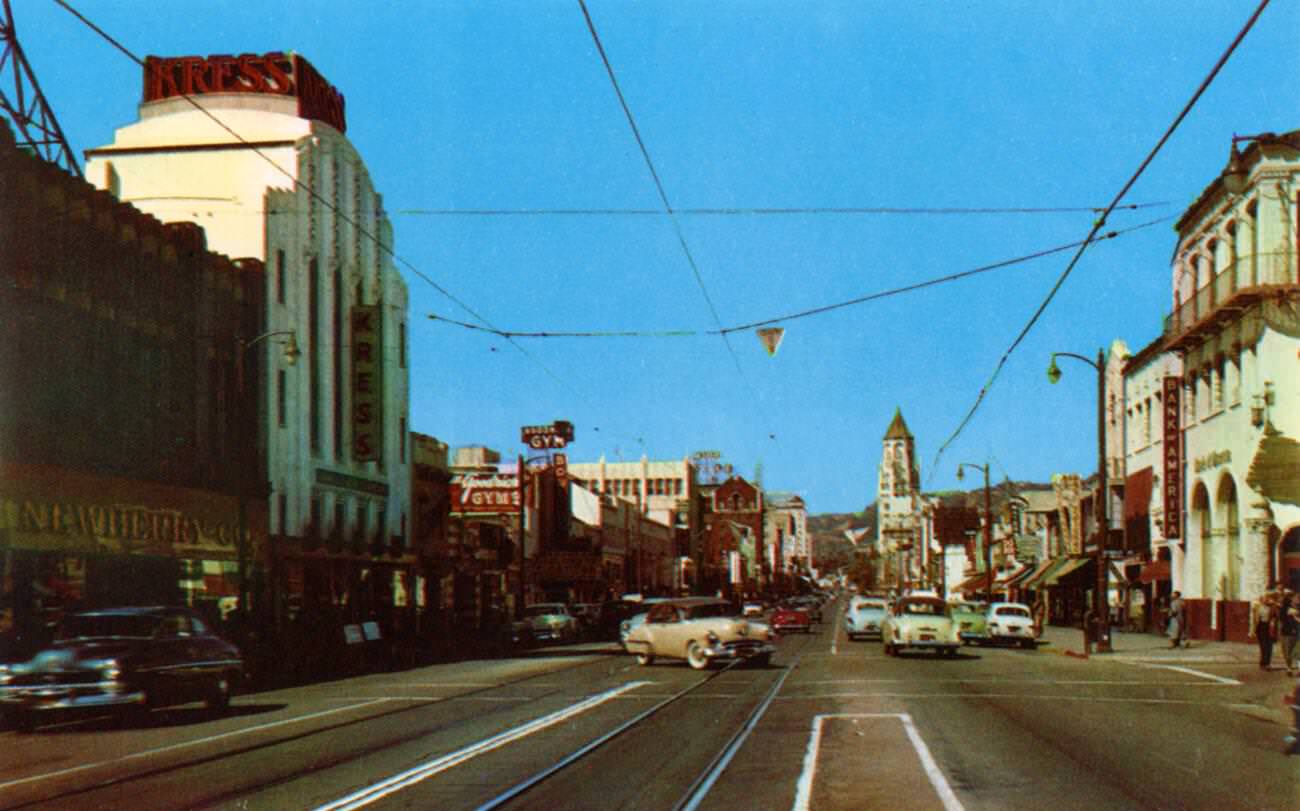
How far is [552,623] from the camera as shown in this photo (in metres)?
51.4

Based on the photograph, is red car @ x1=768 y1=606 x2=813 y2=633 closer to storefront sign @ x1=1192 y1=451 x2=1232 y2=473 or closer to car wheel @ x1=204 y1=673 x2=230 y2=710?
storefront sign @ x1=1192 y1=451 x2=1232 y2=473

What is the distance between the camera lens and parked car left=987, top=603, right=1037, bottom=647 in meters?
44.1

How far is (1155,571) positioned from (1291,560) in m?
12.7

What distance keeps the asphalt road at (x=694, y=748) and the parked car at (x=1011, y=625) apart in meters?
17.7

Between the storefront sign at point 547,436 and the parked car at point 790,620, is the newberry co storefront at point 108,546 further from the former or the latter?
the storefront sign at point 547,436

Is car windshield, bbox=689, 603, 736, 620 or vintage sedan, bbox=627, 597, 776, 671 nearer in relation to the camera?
vintage sedan, bbox=627, 597, 776, 671

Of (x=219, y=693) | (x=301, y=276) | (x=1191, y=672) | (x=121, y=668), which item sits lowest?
(x=1191, y=672)

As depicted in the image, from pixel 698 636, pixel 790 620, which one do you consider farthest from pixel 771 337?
pixel 790 620

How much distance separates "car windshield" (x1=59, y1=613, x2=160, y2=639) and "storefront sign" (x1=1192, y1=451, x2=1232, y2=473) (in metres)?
30.5

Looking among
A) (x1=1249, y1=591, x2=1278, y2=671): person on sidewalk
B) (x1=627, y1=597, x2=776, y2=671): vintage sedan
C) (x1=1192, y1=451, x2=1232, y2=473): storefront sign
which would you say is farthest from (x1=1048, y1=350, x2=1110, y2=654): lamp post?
(x1=627, y1=597, x2=776, y2=671): vintage sedan

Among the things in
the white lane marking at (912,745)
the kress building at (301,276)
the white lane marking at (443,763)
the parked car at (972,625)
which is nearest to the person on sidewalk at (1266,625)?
the white lane marking at (912,745)

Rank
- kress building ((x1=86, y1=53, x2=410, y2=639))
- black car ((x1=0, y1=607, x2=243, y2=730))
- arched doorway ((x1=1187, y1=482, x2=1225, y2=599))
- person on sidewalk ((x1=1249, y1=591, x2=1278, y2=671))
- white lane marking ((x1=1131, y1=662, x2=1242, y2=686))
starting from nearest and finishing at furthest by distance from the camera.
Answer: black car ((x1=0, y1=607, x2=243, y2=730)) < white lane marking ((x1=1131, y1=662, x2=1242, y2=686)) < person on sidewalk ((x1=1249, y1=591, x2=1278, y2=671)) < arched doorway ((x1=1187, y1=482, x2=1225, y2=599)) < kress building ((x1=86, y1=53, x2=410, y2=639))

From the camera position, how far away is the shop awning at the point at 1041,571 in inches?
2617

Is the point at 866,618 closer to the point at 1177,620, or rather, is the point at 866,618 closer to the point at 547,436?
the point at 1177,620
